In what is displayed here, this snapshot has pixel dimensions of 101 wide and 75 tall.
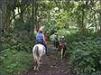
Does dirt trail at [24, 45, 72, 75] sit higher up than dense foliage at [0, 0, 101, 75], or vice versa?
dense foliage at [0, 0, 101, 75]

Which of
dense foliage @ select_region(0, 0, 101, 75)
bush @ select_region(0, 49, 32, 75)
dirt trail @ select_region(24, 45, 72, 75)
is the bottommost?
dirt trail @ select_region(24, 45, 72, 75)

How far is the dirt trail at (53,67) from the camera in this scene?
1462cm

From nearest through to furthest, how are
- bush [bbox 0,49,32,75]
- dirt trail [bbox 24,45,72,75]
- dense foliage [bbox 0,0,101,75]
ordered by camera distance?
1. dense foliage [bbox 0,0,101,75]
2. bush [bbox 0,49,32,75]
3. dirt trail [bbox 24,45,72,75]

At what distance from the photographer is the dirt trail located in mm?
14625

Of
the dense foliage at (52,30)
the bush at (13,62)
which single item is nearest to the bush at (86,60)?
the dense foliage at (52,30)

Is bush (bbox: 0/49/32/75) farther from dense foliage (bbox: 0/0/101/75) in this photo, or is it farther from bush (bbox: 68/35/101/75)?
bush (bbox: 68/35/101/75)

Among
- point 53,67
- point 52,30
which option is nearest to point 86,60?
point 53,67

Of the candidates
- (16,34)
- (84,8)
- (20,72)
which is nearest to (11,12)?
(16,34)

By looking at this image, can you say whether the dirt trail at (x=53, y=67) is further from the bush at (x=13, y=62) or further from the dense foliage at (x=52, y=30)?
the dense foliage at (x=52, y=30)

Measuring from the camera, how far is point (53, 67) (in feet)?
53.0

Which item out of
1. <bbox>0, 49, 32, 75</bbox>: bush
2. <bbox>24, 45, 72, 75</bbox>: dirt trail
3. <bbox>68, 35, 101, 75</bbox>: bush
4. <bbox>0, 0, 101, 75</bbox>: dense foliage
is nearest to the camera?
<bbox>68, 35, 101, 75</bbox>: bush

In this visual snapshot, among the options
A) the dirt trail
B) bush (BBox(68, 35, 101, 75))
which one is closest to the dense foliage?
bush (BBox(68, 35, 101, 75))

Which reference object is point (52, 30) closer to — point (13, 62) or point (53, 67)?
point (53, 67)

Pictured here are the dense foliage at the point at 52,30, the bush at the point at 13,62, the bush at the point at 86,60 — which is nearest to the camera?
the bush at the point at 86,60
